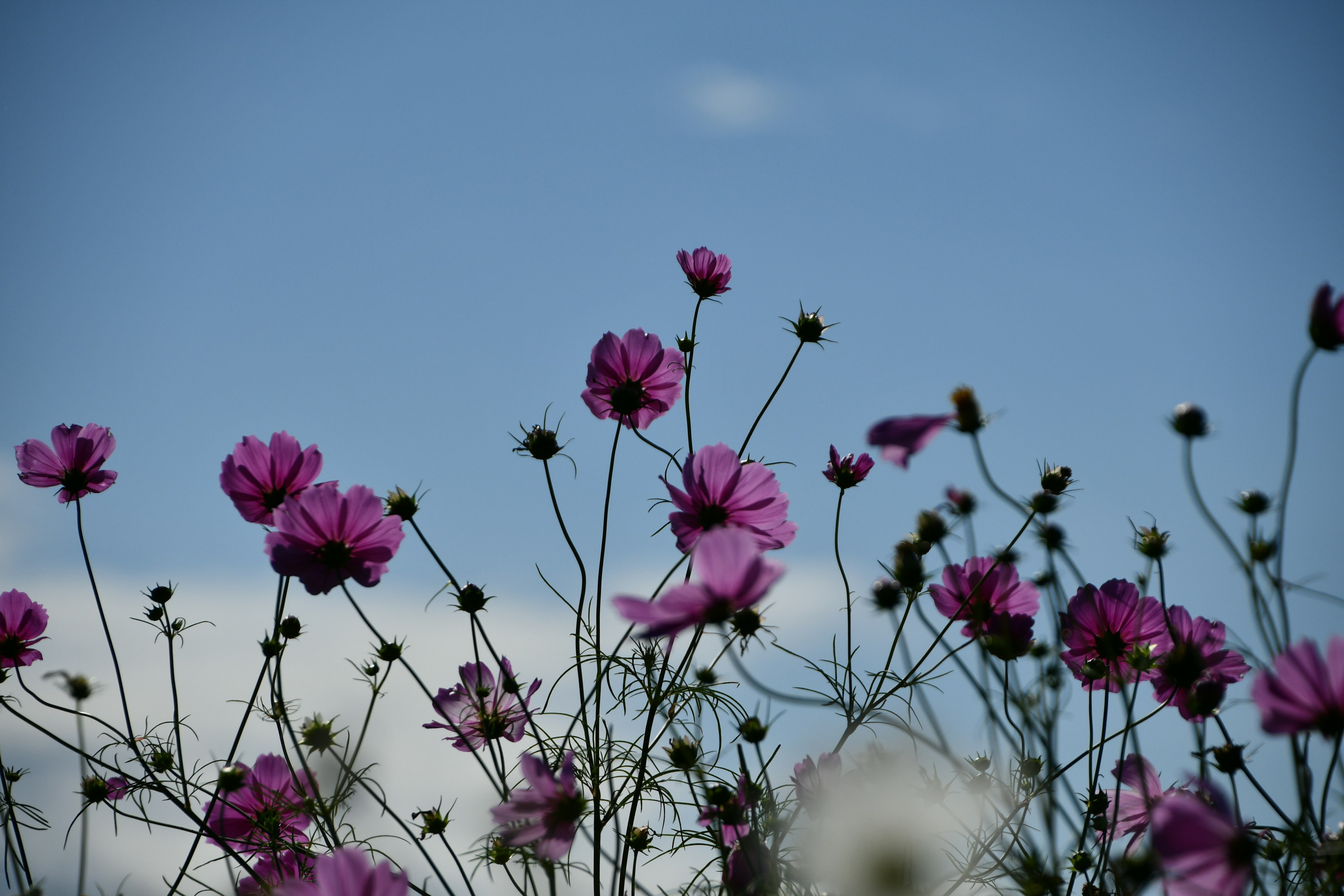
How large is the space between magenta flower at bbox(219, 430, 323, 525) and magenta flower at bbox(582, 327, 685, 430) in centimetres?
40

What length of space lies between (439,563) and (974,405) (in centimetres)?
59

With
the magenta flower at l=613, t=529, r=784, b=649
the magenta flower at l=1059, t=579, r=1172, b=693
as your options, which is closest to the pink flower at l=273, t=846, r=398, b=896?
the magenta flower at l=613, t=529, r=784, b=649

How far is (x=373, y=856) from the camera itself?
1.10 meters

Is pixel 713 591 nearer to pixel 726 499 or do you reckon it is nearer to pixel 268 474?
pixel 726 499

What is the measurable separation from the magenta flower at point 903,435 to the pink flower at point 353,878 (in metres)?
0.46

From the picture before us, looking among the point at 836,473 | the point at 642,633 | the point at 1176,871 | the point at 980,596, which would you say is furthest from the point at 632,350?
the point at 1176,871

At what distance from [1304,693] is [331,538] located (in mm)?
811

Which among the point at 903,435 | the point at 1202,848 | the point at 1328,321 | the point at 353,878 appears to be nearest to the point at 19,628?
the point at 353,878

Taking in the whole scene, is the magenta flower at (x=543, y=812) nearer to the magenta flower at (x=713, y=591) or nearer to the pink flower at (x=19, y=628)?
the magenta flower at (x=713, y=591)

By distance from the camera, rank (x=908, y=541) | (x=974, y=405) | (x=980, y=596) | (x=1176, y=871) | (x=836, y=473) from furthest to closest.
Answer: (x=836, y=473) → (x=908, y=541) → (x=980, y=596) → (x=974, y=405) → (x=1176, y=871)

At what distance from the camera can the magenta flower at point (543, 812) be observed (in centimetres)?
65

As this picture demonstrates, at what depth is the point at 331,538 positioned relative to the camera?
81 centimetres

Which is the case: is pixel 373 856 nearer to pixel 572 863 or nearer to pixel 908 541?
pixel 572 863

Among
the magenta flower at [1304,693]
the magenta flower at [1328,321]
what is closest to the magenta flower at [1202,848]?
the magenta flower at [1304,693]
